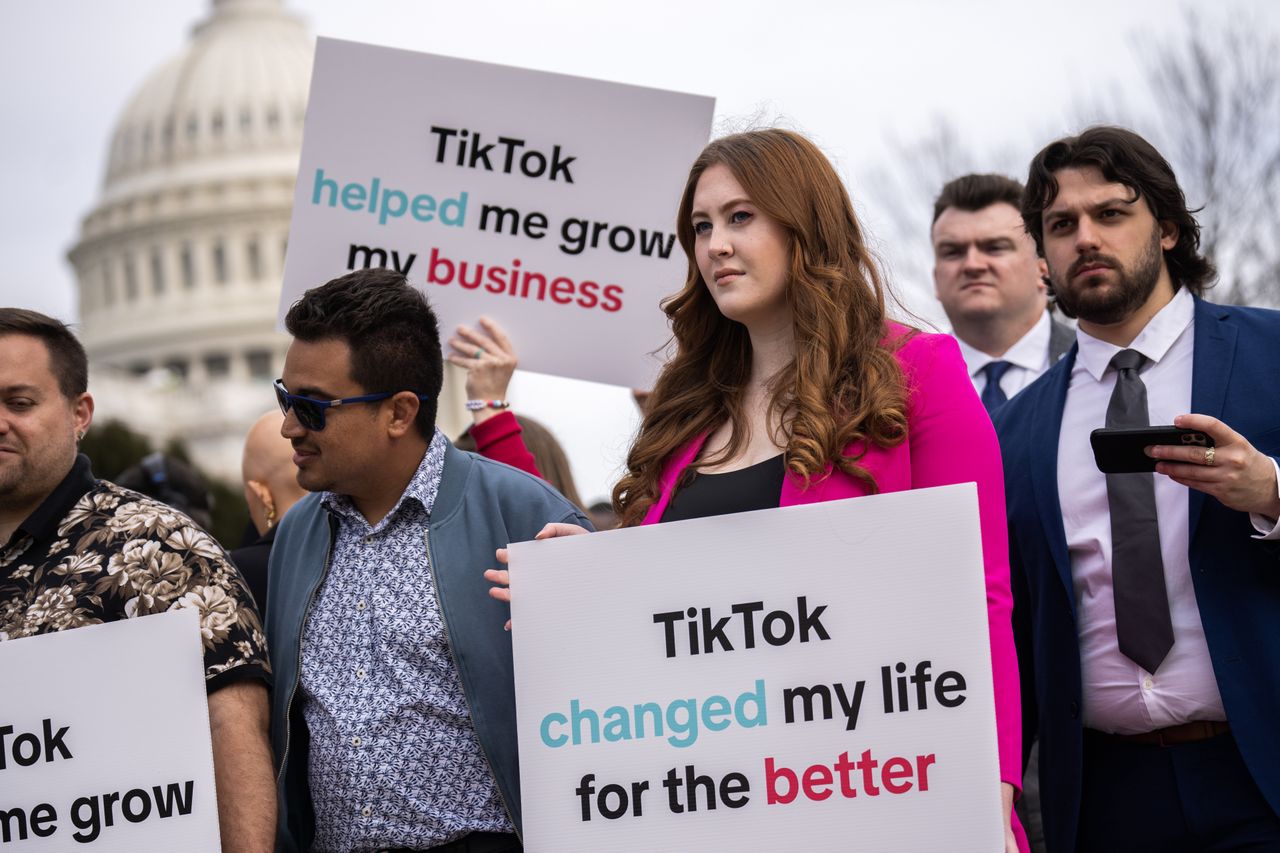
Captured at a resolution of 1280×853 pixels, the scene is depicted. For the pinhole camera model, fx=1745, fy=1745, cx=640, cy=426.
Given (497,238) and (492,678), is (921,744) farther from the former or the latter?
(497,238)

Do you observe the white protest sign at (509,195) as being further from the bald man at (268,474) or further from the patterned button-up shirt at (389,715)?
the patterned button-up shirt at (389,715)

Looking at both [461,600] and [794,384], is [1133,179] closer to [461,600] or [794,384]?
[794,384]

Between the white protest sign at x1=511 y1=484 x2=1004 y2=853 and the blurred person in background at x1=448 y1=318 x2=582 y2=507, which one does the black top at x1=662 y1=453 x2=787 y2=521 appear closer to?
the white protest sign at x1=511 y1=484 x2=1004 y2=853

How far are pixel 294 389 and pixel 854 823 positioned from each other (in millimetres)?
1581

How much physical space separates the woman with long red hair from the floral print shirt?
655mm

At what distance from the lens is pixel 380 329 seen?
3982 millimetres

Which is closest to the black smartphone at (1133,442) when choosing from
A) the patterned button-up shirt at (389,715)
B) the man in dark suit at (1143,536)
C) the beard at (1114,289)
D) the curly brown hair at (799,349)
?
the man in dark suit at (1143,536)

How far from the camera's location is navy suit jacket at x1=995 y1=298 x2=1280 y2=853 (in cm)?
362

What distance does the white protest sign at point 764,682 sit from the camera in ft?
10.5

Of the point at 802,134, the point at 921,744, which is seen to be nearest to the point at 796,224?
the point at 802,134

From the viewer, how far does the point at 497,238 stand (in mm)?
5516

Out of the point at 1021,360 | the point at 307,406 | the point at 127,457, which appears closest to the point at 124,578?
the point at 307,406

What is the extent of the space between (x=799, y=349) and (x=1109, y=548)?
0.93 meters

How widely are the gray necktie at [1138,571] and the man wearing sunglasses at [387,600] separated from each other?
4.01 feet
